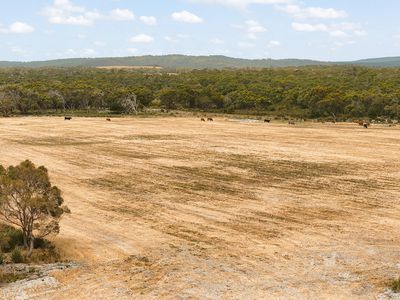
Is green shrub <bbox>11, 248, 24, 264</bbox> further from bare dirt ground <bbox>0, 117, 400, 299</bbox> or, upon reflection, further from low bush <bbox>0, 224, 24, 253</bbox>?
bare dirt ground <bbox>0, 117, 400, 299</bbox>

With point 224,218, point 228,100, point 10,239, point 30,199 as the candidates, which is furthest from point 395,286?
point 228,100

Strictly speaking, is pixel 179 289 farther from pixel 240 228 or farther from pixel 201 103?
pixel 201 103

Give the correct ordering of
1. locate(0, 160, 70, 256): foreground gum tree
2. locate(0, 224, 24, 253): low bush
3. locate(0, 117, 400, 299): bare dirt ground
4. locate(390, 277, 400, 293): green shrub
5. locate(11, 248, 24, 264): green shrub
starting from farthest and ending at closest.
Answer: locate(0, 224, 24, 253): low bush, locate(0, 160, 70, 256): foreground gum tree, locate(11, 248, 24, 264): green shrub, locate(0, 117, 400, 299): bare dirt ground, locate(390, 277, 400, 293): green shrub

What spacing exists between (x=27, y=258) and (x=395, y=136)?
45222 millimetres

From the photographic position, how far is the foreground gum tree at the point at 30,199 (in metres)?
17.6

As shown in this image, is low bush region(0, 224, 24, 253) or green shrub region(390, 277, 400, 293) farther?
low bush region(0, 224, 24, 253)

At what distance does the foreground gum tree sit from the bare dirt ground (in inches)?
48.5

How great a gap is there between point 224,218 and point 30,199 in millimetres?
8933

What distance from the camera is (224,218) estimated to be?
2316cm

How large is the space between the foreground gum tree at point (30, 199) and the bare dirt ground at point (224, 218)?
1231 millimetres

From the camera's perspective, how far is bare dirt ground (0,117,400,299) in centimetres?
1562

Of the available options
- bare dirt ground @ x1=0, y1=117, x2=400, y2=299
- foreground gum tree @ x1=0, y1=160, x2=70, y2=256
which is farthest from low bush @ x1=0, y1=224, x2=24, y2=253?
bare dirt ground @ x1=0, y1=117, x2=400, y2=299

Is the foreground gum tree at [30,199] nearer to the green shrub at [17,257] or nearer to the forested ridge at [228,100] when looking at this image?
the green shrub at [17,257]

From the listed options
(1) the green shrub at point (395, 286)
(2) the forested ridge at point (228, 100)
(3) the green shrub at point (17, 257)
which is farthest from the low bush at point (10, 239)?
(2) the forested ridge at point (228, 100)
